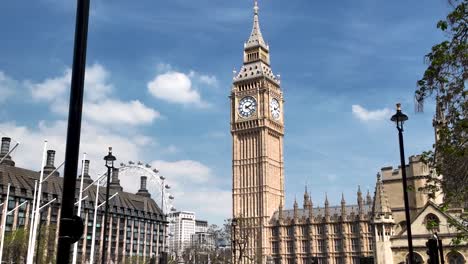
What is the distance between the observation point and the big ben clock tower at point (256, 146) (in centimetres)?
12512

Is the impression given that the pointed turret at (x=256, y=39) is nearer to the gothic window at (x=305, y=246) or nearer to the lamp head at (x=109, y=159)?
the gothic window at (x=305, y=246)

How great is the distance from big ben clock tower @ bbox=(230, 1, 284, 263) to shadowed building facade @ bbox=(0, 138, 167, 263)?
2542 cm

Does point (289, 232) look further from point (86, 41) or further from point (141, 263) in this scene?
point (86, 41)

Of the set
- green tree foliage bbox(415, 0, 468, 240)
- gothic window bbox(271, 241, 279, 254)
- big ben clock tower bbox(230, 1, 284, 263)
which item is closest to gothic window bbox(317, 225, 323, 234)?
gothic window bbox(271, 241, 279, 254)

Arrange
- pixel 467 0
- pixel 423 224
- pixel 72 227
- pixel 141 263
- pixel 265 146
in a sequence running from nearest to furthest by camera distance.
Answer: pixel 72 227, pixel 467 0, pixel 423 224, pixel 141 263, pixel 265 146

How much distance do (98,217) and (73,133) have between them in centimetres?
11887

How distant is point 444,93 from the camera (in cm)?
1680

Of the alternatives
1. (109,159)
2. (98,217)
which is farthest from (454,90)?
(98,217)

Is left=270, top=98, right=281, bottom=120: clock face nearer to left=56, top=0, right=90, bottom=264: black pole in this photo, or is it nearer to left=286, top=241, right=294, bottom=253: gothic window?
left=286, top=241, right=294, bottom=253: gothic window

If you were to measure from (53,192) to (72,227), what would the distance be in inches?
4379

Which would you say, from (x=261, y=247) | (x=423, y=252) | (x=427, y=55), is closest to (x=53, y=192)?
(x=261, y=247)

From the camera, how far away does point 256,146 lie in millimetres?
130875

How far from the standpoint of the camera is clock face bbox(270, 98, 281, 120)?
135 metres

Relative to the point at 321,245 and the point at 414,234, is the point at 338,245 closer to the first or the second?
the point at 321,245
